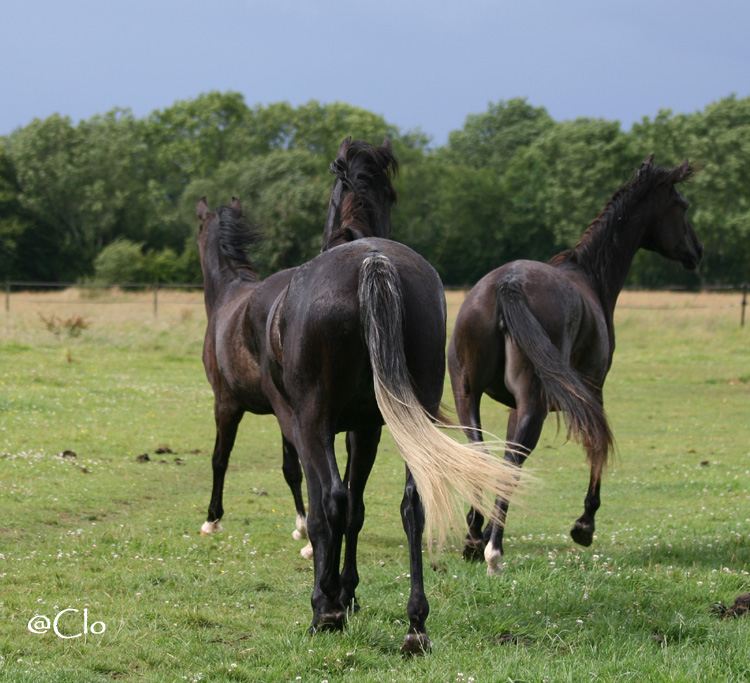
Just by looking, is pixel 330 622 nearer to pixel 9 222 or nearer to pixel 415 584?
pixel 415 584

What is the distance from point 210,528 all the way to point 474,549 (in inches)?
83.3

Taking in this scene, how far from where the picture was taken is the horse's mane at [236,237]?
739 cm

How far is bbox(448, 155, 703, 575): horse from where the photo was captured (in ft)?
17.5

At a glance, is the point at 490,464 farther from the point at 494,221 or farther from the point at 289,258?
the point at 494,221

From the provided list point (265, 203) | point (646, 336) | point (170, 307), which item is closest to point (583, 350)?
point (646, 336)

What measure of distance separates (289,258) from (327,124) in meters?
22.3

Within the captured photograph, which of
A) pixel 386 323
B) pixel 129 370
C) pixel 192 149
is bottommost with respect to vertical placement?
pixel 129 370

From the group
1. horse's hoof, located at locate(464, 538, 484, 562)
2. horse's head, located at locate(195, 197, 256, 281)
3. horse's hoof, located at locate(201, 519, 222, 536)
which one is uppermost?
horse's head, located at locate(195, 197, 256, 281)

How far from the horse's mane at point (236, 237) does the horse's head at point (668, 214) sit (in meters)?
3.50

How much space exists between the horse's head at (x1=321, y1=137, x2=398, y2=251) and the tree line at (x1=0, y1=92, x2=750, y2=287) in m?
38.0

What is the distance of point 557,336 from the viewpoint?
5.98m

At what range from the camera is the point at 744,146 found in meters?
49.0

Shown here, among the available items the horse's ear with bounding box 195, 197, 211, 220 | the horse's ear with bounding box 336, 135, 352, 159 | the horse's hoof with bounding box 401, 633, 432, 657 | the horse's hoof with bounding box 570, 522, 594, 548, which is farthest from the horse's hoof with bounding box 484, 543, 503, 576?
Result: the horse's ear with bounding box 195, 197, 211, 220

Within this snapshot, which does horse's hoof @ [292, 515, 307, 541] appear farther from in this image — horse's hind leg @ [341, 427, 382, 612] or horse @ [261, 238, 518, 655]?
horse @ [261, 238, 518, 655]
